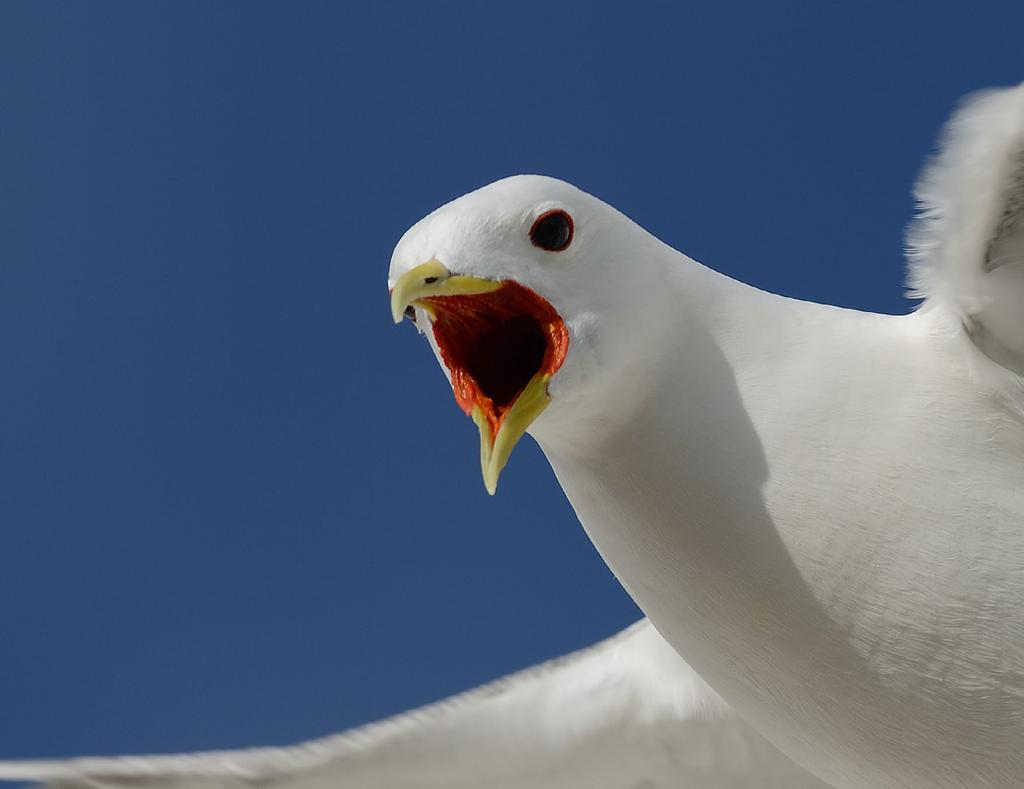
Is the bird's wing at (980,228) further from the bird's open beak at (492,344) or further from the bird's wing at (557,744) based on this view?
the bird's wing at (557,744)

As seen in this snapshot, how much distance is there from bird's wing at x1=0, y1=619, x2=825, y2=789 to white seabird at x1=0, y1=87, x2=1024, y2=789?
4.00ft

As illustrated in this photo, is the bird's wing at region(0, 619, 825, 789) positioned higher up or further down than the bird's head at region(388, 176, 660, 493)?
further down

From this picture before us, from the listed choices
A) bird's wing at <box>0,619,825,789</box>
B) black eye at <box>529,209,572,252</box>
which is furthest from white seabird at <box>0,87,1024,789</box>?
bird's wing at <box>0,619,825,789</box>

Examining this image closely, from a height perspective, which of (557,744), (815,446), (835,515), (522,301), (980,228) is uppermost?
(522,301)

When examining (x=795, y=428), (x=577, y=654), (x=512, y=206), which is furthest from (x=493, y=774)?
(x=512, y=206)

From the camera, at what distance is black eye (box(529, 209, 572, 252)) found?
2.73 m

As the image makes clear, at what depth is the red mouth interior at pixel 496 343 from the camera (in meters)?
2.66

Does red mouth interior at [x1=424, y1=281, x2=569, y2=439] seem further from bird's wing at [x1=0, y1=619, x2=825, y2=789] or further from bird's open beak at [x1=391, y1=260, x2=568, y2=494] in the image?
bird's wing at [x1=0, y1=619, x2=825, y2=789]

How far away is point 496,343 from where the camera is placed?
2.78 meters

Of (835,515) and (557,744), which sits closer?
(835,515)

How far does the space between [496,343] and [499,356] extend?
0.03 metres

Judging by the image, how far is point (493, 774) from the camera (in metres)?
4.34

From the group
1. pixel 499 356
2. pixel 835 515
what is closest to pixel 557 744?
pixel 835 515

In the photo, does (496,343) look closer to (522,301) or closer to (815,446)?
(522,301)
